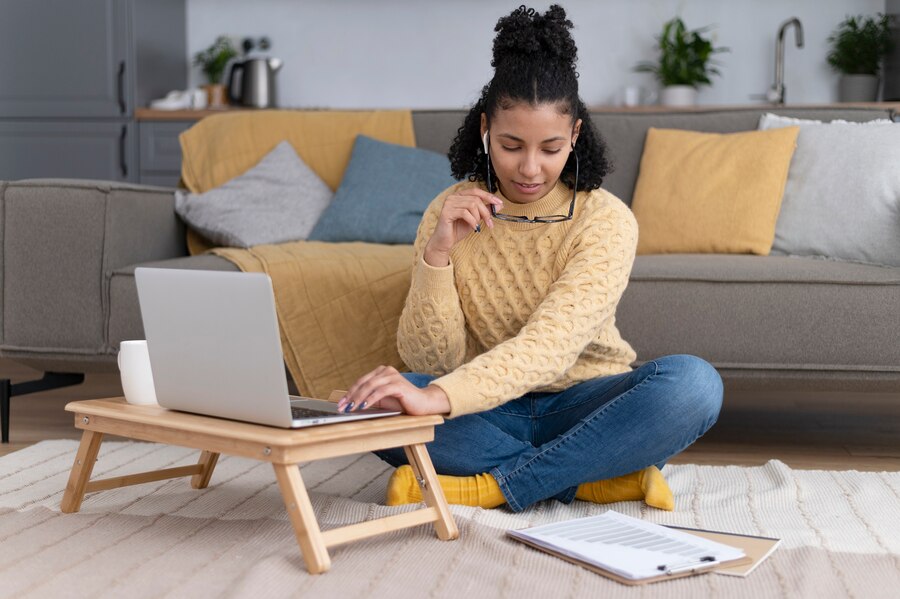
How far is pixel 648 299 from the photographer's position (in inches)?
84.1

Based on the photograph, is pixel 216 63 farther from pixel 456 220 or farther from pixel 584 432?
pixel 584 432

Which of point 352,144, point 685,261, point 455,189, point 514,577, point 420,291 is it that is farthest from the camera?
point 352,144

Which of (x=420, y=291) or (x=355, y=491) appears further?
(x=355, y=491)

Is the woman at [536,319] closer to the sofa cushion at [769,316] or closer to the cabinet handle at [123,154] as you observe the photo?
the sofa cushion at [769,316]

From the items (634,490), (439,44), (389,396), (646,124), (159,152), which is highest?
Answer: (439,44)

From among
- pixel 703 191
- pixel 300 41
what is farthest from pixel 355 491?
pixel 300 41

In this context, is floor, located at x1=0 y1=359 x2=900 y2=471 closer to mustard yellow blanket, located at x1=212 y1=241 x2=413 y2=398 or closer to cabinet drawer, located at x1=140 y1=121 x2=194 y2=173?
mustard yellow blanket, located at x1=212 y1=241 x2=413 y2=398

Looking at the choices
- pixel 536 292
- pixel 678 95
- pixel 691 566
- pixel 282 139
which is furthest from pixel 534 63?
pixel 678 95

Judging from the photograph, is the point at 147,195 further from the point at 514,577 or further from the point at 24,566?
the point at 514,577

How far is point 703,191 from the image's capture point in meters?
2.53

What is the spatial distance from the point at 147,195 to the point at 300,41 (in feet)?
7.96

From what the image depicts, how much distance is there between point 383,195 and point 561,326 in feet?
3.92

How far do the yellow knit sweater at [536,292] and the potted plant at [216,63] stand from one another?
2957mm

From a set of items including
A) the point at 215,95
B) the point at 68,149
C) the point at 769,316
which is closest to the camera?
the point at 769,316
